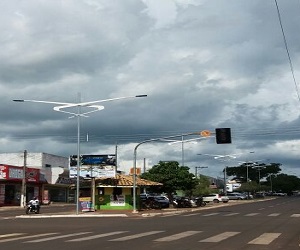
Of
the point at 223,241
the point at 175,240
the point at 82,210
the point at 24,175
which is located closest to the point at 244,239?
the point at 223,241

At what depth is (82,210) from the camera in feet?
147

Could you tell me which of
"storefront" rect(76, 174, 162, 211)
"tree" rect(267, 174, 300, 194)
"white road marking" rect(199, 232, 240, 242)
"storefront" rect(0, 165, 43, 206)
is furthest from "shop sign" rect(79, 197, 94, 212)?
"tree" rect(267, 174, 300, 194)

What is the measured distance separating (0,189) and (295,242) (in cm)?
5220

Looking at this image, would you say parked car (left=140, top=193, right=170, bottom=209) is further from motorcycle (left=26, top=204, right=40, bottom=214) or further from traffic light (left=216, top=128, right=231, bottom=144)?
traffic light (left=216, top=128, right=231, bottom=144)

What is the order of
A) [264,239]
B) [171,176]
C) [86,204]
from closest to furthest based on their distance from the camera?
[264,239] → [86,204] → [171,176]

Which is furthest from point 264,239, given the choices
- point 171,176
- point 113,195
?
point 171,176

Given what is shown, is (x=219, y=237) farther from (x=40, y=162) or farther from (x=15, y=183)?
(x=40, y=162)

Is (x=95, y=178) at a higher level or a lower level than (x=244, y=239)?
higher

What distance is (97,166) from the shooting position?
4712 centimetres

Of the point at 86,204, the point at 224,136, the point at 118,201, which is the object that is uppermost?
the point at 224,136

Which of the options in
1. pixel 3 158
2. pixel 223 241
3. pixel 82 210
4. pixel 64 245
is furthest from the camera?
pixel 3 158

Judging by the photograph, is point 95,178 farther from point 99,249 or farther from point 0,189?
point 99,249

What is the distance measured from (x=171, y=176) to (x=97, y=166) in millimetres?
17873

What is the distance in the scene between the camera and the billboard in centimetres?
4688
